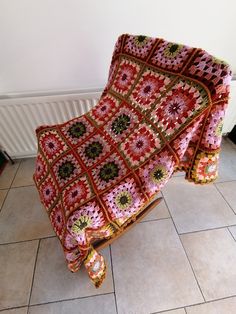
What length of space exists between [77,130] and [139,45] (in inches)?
19.4

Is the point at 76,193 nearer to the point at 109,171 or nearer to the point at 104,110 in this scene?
the point at 109,171

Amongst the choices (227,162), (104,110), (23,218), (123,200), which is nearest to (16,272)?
(23,218)

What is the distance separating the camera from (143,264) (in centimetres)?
96

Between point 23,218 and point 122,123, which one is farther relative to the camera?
point 23,218

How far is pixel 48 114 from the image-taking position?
126 cm

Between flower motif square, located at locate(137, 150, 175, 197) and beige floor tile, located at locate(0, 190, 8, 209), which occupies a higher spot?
flower motif square, located at locate(137, 150, 175, 197)

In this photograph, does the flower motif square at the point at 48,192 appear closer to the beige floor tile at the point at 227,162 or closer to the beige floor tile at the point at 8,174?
the beige floor tile at the point at 8,174

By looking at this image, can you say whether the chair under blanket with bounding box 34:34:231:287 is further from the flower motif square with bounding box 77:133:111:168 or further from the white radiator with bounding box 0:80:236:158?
the white radiator with bounding box 0:80:236:158

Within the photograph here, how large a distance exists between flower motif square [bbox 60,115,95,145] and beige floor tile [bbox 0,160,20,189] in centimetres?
81

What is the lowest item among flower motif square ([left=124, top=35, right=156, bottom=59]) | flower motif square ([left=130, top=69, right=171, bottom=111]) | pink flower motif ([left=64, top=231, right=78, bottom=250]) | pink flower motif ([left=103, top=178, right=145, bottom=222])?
pink flower motif ([left=64, top=231, right=78, bottom=250])

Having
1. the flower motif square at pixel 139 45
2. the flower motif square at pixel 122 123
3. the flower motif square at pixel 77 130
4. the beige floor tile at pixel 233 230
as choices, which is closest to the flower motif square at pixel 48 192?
the flower motif square at pixel 77 130

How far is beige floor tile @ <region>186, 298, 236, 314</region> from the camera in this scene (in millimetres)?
810

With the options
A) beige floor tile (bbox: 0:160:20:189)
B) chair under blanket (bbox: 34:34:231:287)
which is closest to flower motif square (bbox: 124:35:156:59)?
chair under blanket (bbox: 34:34:231:287)

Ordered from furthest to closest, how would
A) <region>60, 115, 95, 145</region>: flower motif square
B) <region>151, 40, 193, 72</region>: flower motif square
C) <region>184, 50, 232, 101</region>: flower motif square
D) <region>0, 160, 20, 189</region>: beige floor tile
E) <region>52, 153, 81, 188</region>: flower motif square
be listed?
<region>0, 160, 20, 189</region>: beige floor tile → <region>60, 115, 95, 145</region>: flower motif square → <region>52, 153, 81, 188</region>: flower motif square → <region>151, 40, 193, 72</region>: flower motif square → <region>184, 50, 232, 101</region>: flower motif square
